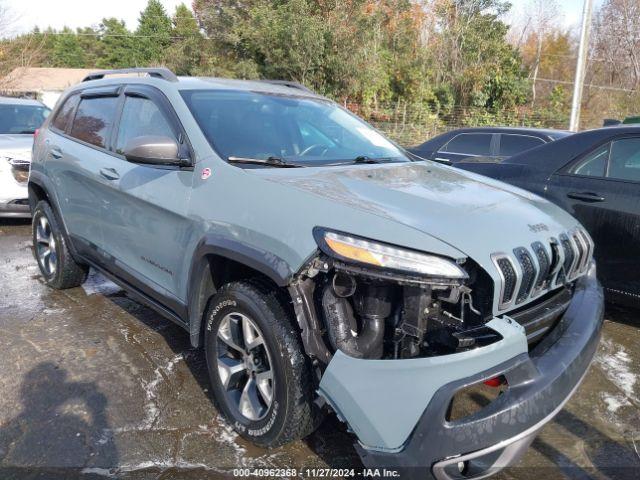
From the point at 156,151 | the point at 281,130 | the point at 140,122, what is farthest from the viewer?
the point at 140,122

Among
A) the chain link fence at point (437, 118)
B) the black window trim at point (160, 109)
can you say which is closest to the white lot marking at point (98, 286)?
the black window trim at point (160, 109)

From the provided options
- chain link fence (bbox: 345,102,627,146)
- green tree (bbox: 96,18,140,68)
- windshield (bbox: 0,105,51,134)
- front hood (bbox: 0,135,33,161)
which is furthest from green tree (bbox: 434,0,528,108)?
green tree (bbox: 96,18,140,68)

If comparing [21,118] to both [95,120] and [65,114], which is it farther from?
[95,120]

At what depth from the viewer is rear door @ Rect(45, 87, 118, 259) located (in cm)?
388

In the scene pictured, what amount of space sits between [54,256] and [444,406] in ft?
13.7

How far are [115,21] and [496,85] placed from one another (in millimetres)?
51883

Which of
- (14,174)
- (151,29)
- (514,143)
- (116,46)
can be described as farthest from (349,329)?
(116,46)

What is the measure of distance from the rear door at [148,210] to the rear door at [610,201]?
3060 mm

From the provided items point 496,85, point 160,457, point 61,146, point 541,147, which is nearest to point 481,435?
point 160,457

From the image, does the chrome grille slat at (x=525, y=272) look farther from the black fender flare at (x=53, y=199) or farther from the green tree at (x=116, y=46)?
the green tree at (x=116, y=46)

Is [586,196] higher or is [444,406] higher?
[586,196]

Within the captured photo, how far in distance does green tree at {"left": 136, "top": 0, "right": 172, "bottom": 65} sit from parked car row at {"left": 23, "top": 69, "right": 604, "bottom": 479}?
154 ft

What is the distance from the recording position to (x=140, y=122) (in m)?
3.56

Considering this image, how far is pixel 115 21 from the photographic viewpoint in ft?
200
